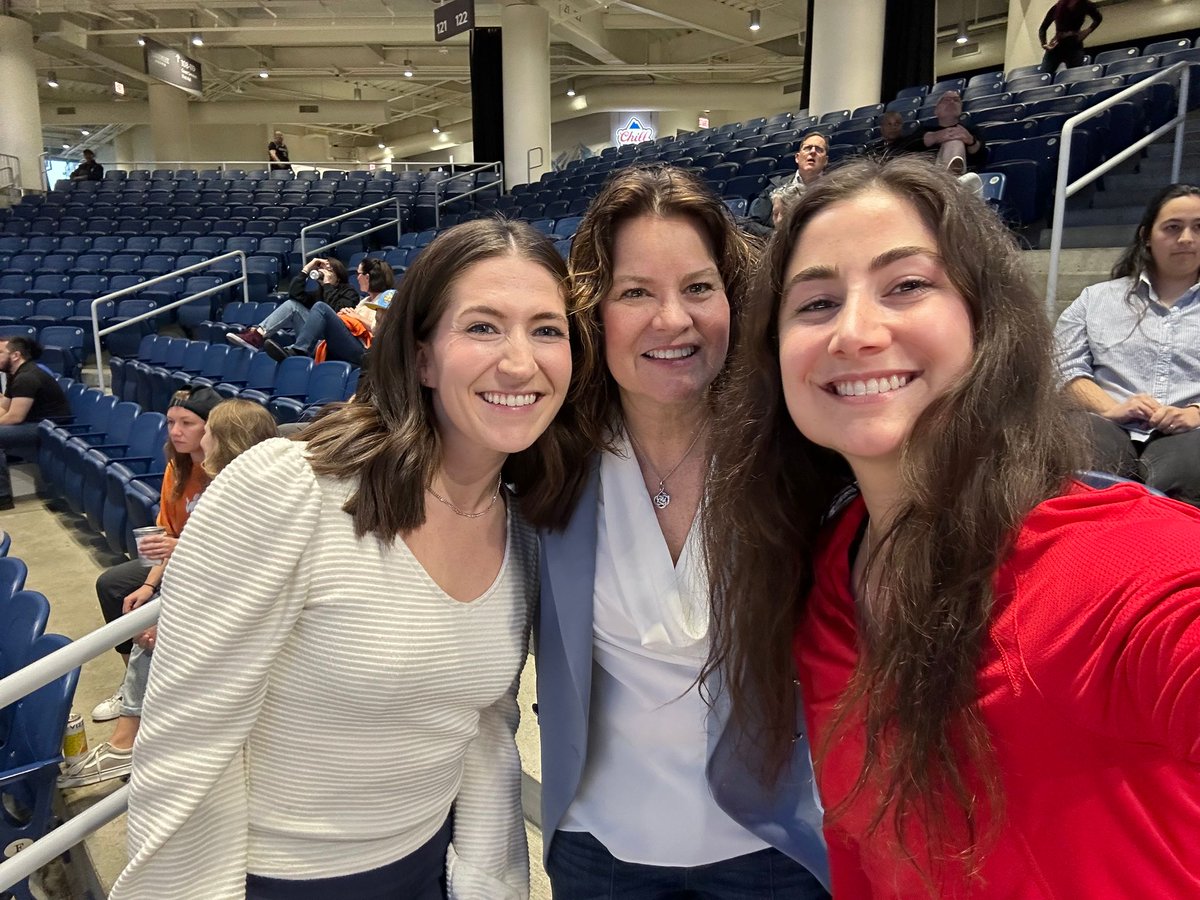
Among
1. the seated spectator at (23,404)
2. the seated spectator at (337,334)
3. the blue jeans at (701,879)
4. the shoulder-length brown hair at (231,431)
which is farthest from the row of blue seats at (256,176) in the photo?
the blue jeans at (701,879)

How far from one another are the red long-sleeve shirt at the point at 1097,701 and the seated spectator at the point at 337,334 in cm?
479

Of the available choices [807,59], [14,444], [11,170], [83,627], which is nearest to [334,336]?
[83,627]

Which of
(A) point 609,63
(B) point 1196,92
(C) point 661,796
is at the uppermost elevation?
(A) point 609,63

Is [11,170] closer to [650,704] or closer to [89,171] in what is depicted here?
[89,171]

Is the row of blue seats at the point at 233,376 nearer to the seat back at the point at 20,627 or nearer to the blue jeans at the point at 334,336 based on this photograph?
the blue jeans at the point at 334,336

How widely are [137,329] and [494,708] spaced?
8863mm

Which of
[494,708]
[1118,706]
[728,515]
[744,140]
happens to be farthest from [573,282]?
[744,140]

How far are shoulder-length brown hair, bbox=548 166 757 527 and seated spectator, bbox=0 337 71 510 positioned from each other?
234 inches

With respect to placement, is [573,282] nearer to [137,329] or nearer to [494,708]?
[494,708]

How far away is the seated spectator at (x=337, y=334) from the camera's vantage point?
17.3 ft

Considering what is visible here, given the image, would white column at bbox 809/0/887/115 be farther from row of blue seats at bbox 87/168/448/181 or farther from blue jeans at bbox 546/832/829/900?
blue jeans at bbox 546/832/829/900

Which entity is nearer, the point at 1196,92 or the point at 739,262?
the point at 739,262

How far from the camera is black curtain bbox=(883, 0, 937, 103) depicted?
37.7 feet

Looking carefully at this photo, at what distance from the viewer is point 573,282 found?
1.23 metres
